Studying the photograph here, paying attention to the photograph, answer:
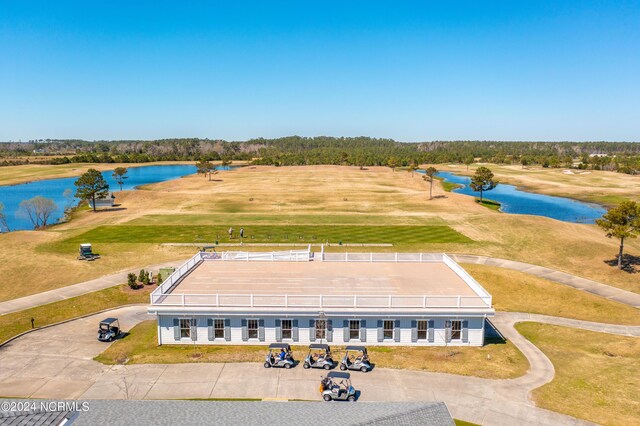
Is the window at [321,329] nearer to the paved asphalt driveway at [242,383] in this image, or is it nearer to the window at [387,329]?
the paved asphalt driveway at [242,383]

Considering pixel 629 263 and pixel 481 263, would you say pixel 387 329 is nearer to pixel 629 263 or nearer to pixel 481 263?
pixel 481 263

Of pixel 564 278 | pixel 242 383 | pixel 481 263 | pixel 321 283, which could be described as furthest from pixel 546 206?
pixel 242 383

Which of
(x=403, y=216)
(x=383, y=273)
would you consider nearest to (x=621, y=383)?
(x=383, y=273)

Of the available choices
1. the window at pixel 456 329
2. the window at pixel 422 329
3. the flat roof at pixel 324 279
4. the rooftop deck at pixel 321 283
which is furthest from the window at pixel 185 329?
the window at pixel 456 329

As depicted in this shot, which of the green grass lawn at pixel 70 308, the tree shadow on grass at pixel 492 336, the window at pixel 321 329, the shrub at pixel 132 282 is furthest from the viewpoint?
the shrub at pixel 132 282

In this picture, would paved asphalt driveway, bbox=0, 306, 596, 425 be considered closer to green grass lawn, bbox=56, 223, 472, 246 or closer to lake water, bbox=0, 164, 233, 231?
green grass lawn, bbox=56, 223, 472, 246
